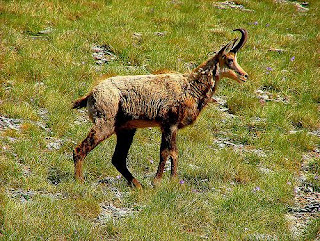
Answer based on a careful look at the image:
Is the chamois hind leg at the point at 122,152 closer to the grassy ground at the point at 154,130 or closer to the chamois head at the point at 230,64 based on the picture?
the grassy ground at the point at 154,130

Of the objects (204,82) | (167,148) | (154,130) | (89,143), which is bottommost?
(154,130)

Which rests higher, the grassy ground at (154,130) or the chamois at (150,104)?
the chamois at (150,104)

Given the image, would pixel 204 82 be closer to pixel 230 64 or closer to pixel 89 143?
pixel 230 64

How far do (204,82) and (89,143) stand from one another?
2.54 m

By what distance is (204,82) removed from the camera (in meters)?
9.49

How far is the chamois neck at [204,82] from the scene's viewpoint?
9375 millimetres

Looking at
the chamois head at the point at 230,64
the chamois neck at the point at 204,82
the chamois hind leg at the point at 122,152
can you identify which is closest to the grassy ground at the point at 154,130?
the chamois hind leg at the point at 122,152

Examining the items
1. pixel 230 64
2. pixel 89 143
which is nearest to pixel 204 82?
pixel 230 64

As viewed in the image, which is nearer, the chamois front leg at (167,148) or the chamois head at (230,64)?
the chamois front leg at (167,148)

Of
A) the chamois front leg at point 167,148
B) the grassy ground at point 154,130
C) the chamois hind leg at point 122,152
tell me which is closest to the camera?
the grassy ground at point 154,130

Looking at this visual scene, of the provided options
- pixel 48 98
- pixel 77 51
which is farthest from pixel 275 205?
pixel 77 51

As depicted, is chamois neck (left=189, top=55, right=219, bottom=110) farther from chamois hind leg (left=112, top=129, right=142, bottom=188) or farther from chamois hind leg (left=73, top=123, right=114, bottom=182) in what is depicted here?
chamois hind leg (left=73, top=123, right=114, bottom=182)

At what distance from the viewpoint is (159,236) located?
6977 mm

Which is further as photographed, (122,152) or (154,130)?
(154,130)
